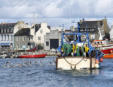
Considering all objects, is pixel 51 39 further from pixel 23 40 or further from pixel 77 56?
pixel 77 56

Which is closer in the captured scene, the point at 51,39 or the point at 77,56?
the point at 77,56

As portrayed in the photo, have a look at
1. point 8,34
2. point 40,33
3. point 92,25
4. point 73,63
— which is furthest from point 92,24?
point 73,63

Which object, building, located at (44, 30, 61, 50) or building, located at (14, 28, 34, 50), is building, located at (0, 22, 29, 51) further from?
building, located at (44, 30, 61, 50)

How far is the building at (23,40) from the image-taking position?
141600 millimetres

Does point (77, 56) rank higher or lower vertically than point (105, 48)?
lower

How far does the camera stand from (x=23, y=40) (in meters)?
142

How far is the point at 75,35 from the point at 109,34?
300 feet

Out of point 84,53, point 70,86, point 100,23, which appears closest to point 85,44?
point 84,53

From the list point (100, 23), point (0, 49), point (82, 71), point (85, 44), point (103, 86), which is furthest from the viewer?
point (100, 23)

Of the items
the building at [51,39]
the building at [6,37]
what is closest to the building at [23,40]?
the building at [6,37]

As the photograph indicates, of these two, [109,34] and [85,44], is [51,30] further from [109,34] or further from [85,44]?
[85,44]

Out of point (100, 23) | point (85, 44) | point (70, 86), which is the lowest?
point (70, 86)

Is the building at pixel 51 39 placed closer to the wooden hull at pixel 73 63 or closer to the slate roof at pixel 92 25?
the slate roof at pixel 92 25

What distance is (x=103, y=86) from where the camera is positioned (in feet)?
124
